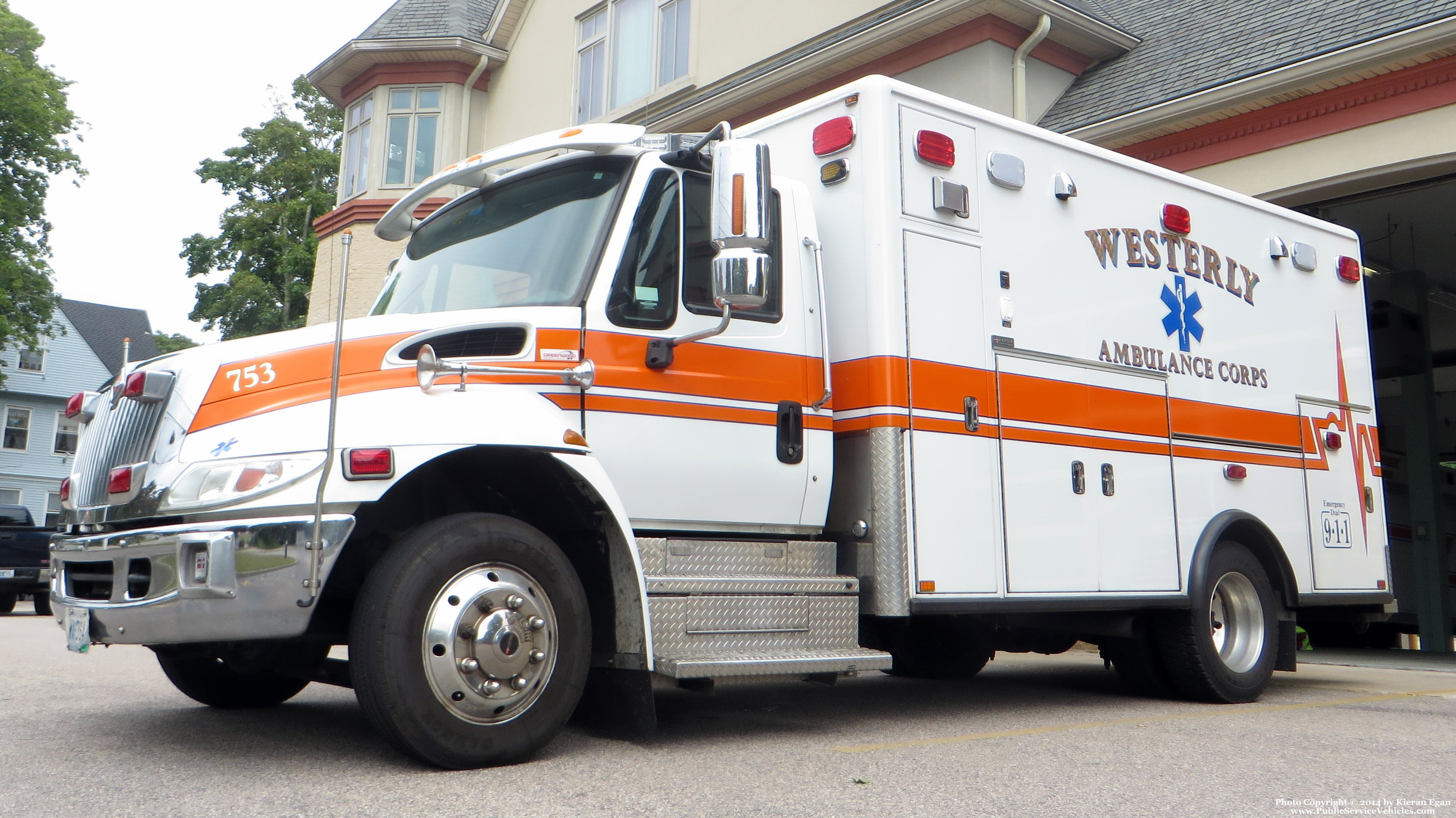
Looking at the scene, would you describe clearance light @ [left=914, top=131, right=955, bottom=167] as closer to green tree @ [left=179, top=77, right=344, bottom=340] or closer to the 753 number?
the 753 number

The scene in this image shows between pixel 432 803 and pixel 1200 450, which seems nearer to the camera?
pixel 432 803

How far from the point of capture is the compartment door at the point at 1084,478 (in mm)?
6578

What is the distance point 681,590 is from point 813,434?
1.12 m

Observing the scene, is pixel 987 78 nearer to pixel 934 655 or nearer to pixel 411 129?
pixel 934 655

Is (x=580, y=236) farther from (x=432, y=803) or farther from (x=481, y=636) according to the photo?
(x=432, y=803)

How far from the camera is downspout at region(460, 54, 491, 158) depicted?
20.2 m

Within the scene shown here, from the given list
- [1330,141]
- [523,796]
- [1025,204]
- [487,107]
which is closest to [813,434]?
[1025,204]

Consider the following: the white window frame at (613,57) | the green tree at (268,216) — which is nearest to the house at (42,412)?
the green tree at (268,216)

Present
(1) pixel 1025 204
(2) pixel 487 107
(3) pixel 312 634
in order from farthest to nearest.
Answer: (2) pixel 487 107 → (1) pixel 1025 204 → (3) pixel 312 634

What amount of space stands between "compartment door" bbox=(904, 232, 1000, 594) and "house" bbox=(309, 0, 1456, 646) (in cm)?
328

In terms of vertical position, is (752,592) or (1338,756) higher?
(752,592)

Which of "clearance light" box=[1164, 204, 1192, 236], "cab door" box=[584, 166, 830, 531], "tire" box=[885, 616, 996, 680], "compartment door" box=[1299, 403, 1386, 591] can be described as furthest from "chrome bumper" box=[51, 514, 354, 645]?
"compartment door" box=[1299, 403, 1386, 591]

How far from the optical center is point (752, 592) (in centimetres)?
562

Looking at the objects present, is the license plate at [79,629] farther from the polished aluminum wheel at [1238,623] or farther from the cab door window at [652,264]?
the polished aluminum wheel at [1238,623]
